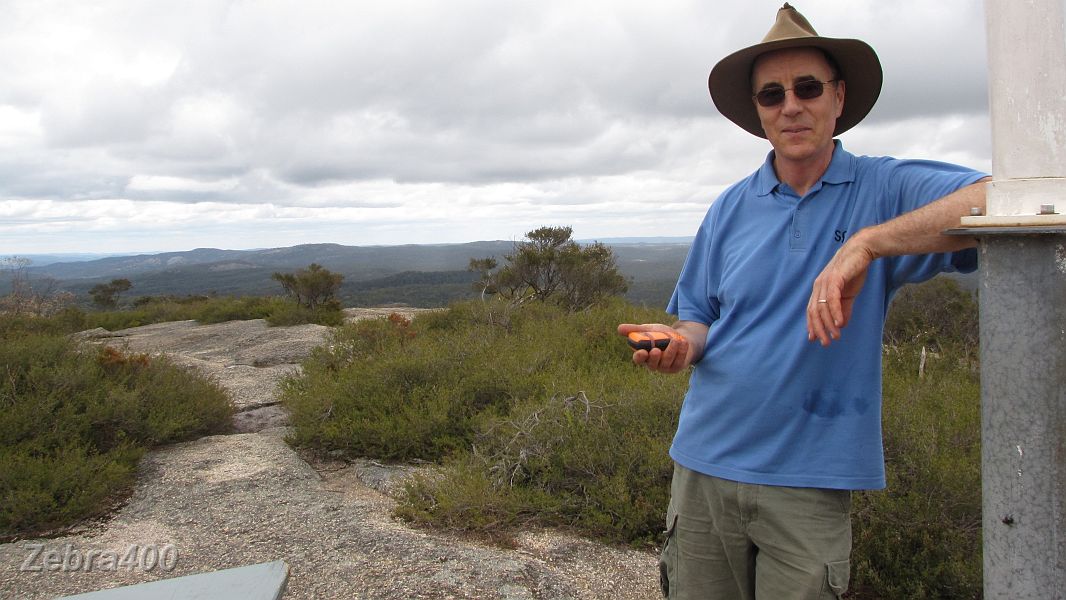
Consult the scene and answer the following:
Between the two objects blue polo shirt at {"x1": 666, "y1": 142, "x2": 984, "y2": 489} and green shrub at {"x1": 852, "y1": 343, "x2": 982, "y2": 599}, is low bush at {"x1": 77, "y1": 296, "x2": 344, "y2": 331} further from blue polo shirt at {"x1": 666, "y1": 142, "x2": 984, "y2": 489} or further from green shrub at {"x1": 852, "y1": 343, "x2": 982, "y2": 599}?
blue polo shirt at {"x1": 666, "y1": 142, "x2": 984, "y2": 489}

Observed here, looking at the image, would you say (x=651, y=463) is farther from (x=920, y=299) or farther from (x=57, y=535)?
(x=920, y=299)

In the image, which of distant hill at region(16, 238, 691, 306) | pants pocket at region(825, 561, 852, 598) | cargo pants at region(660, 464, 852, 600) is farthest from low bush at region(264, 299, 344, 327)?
pants pocket at region(825, 561, 852, 598)

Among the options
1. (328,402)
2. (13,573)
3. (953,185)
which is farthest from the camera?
(328,402)

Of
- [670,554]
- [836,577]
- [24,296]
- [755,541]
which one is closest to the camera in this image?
[836,577]

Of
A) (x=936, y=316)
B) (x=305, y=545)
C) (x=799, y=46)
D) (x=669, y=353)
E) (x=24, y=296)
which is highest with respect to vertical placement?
(x=799, y=46)

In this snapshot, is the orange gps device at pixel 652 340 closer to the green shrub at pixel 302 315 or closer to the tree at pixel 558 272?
the tree at pixel 558 272

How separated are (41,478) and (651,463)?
3618 mm

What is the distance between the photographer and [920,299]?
1065cm

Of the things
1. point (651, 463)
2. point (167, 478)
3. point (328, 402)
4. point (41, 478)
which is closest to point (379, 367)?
point (328, 402)

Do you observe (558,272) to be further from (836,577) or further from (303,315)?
(836,577)

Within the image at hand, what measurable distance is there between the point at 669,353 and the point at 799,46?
0.88 meters

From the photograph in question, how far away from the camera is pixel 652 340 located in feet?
6.18

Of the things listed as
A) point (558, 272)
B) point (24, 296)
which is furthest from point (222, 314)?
point (558, 272)

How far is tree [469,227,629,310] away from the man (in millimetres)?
10749
